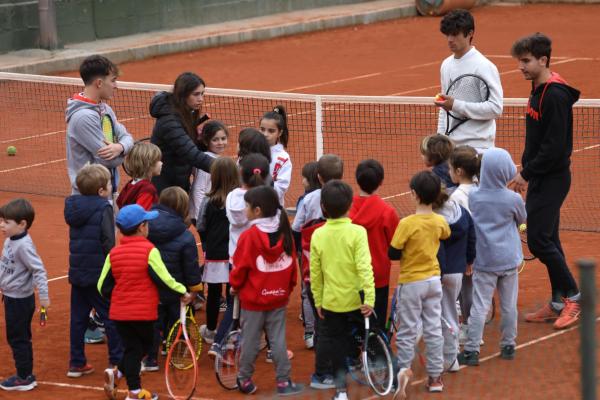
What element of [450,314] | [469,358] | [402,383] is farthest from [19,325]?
[469,358]

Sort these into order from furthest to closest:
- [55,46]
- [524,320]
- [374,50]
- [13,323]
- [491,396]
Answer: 1. [374,50]
2. [55,46]
3. [524,320]
4. [13,323]
5. [491,396]

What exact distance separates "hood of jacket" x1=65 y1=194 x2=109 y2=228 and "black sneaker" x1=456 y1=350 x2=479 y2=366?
8.40 ft

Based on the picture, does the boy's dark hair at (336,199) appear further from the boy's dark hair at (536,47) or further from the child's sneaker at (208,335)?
the boy's dark hair at (536,47)

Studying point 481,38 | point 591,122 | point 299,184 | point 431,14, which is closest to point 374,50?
point 481,38

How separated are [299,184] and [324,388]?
24.0ft

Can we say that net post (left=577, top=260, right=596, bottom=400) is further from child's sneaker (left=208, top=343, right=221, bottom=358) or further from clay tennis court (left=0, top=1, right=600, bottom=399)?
child's sneaker (left=208, top=343, right=221, bottom=358)

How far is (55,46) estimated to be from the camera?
24734 mm

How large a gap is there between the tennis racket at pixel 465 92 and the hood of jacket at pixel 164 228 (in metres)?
2.62

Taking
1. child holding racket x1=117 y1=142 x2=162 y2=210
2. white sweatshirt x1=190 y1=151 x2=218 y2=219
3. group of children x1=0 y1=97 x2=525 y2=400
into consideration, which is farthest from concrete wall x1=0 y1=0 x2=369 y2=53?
group of children x1=0 y1=97 x2=525 y2=400

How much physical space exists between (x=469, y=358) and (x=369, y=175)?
143 cm

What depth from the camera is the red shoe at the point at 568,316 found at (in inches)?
342

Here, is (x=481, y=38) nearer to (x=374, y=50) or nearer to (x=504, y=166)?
(x=374, y=50)

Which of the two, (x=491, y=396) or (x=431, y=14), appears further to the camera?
(x=431, y=14)

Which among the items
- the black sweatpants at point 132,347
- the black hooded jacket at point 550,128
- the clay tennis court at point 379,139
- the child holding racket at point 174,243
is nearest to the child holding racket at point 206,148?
the clay tennis court at point 379,139
